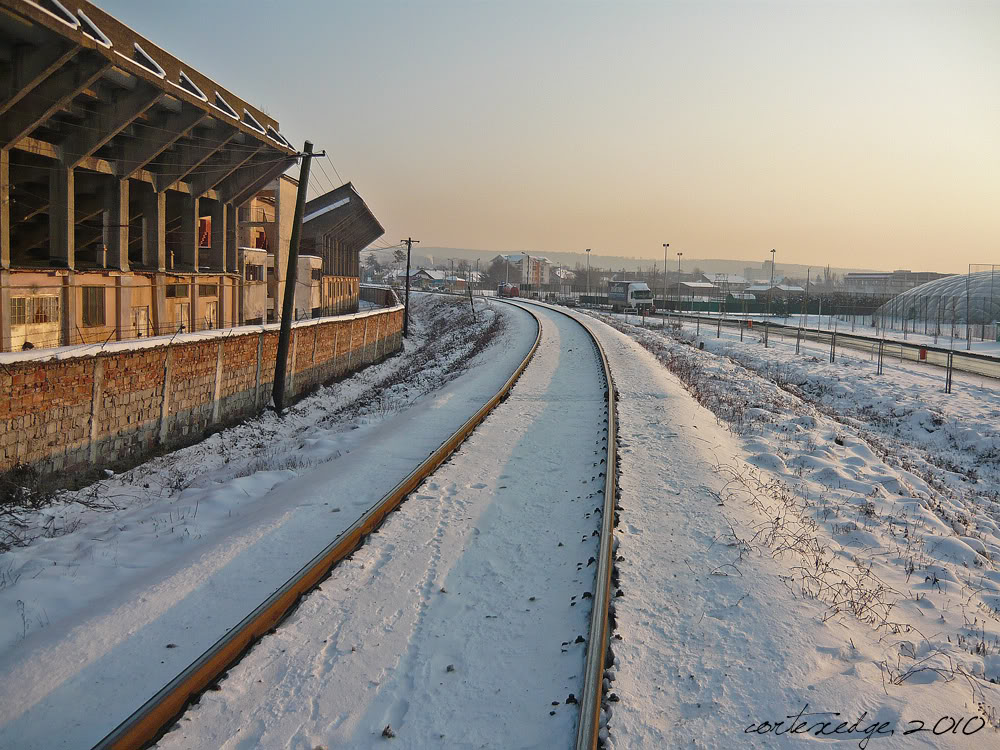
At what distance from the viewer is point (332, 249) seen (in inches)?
1964

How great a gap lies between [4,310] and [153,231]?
7505 mm

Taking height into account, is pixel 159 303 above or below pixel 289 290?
below

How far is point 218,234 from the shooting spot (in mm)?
27125

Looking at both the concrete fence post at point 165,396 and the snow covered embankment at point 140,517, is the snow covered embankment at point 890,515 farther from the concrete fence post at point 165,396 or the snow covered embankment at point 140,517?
the concrete fence post at point 165,396

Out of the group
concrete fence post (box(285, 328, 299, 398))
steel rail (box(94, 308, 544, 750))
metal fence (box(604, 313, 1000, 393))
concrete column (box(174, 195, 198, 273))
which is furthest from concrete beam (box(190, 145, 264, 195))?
metal fence (box(604, 313, 1000, 393))

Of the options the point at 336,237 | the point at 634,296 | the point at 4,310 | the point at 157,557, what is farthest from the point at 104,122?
the point at 634,296

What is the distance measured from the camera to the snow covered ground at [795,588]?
442 cm

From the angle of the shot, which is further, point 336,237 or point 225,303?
point 336,237

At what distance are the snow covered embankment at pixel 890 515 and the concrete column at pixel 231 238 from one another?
18042 mm

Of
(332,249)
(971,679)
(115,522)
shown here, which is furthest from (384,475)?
(332,249)

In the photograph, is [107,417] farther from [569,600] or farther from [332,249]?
[332,249]

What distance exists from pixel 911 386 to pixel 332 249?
38.0 metres

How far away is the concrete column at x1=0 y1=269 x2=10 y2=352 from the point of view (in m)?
15.3

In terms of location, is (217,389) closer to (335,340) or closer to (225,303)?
(335,340)
